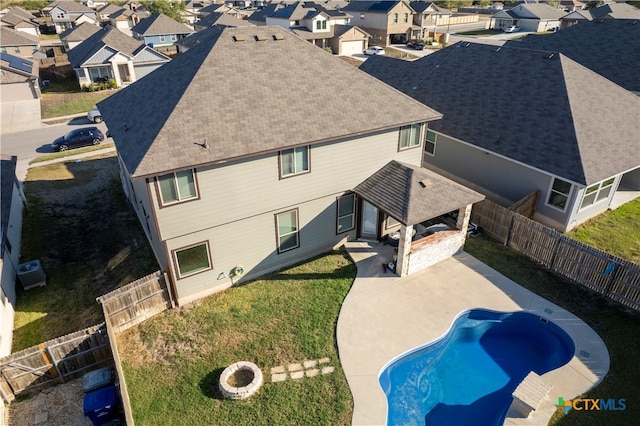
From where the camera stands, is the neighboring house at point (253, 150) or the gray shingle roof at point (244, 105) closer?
the gray shingle roof at point (244, 105)

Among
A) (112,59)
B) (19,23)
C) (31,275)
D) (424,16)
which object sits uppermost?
(424,16)

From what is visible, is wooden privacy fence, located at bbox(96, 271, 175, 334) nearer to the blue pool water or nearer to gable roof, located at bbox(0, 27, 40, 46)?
the blue pool water

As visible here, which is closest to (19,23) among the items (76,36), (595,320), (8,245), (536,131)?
(76,36)

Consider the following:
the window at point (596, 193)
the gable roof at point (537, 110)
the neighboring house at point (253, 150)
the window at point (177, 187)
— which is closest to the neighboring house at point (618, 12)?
the gable roof at point (537, 110)

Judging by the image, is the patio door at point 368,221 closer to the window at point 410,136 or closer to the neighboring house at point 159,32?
the window at point 410,136

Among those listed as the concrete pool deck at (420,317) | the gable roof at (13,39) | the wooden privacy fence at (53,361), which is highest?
the gable roof at (13,39)

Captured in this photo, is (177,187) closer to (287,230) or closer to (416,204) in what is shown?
(287,230)
